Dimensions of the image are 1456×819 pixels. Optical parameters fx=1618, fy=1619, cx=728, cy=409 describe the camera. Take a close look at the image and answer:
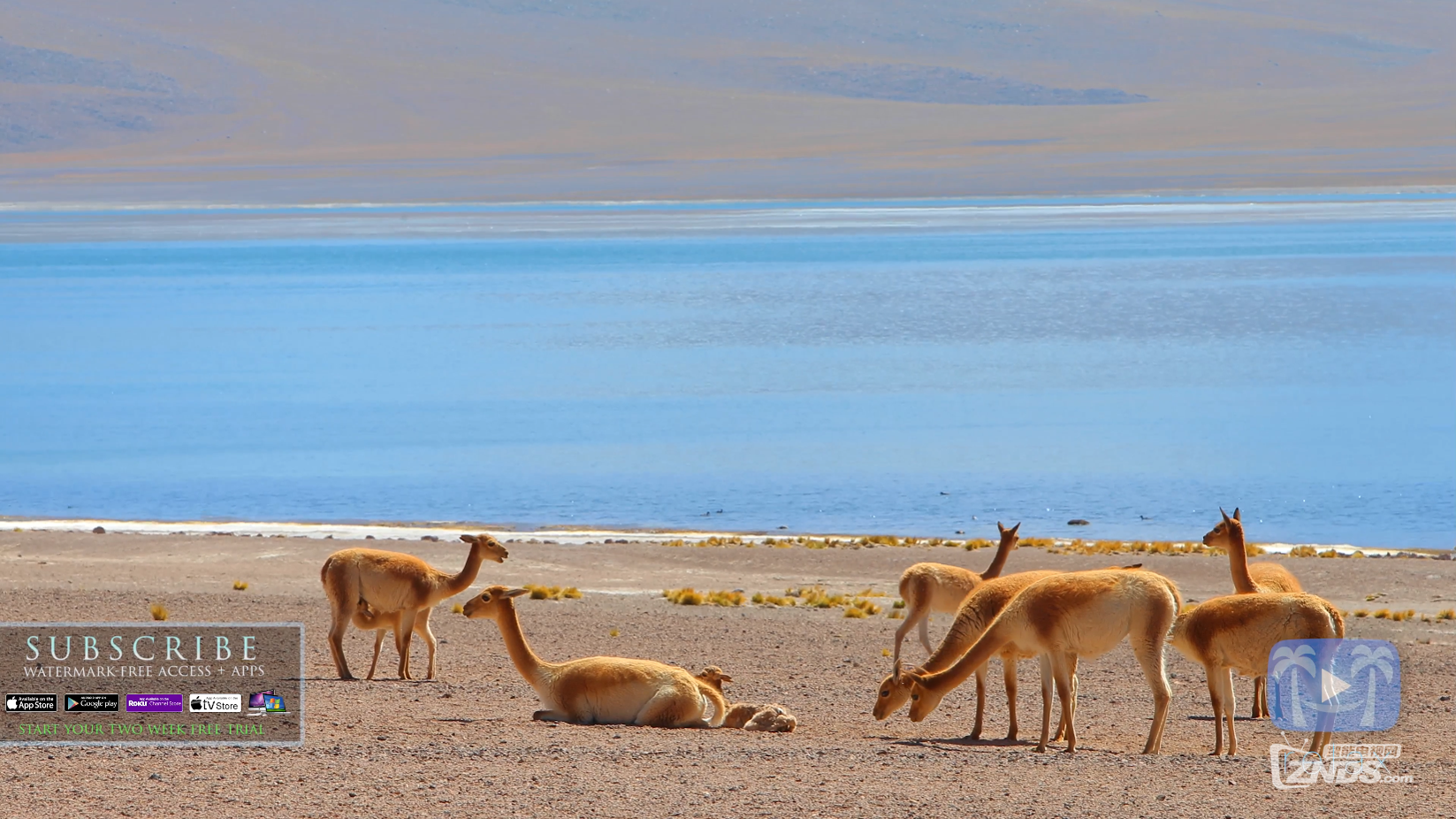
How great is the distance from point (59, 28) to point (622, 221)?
94.5 meters

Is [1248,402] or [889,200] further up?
[889,200]

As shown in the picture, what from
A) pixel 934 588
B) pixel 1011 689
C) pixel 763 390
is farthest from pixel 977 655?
pixel 763 390

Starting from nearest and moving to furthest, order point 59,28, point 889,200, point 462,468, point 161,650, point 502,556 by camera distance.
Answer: point 161,650, point 502,556, point 462,468, point 889,200, point 59,28

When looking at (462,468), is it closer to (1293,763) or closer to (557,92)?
(1293,763)

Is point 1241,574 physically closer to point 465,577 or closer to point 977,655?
point 977,655

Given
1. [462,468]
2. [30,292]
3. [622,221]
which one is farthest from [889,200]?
[462,468]

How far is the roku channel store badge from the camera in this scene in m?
6.91

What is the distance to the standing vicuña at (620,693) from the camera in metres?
7.43

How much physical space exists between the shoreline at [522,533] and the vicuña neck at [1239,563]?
21.8 feet

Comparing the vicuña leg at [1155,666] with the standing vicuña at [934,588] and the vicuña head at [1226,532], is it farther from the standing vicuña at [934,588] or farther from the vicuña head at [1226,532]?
the standing vicuña at [934,588]

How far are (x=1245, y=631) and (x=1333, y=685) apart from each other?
1.98 ft

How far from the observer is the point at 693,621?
11.1 metres

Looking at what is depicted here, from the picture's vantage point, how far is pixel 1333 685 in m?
7.25

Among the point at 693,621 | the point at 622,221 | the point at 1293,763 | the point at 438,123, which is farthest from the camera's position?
the point at 438,123
